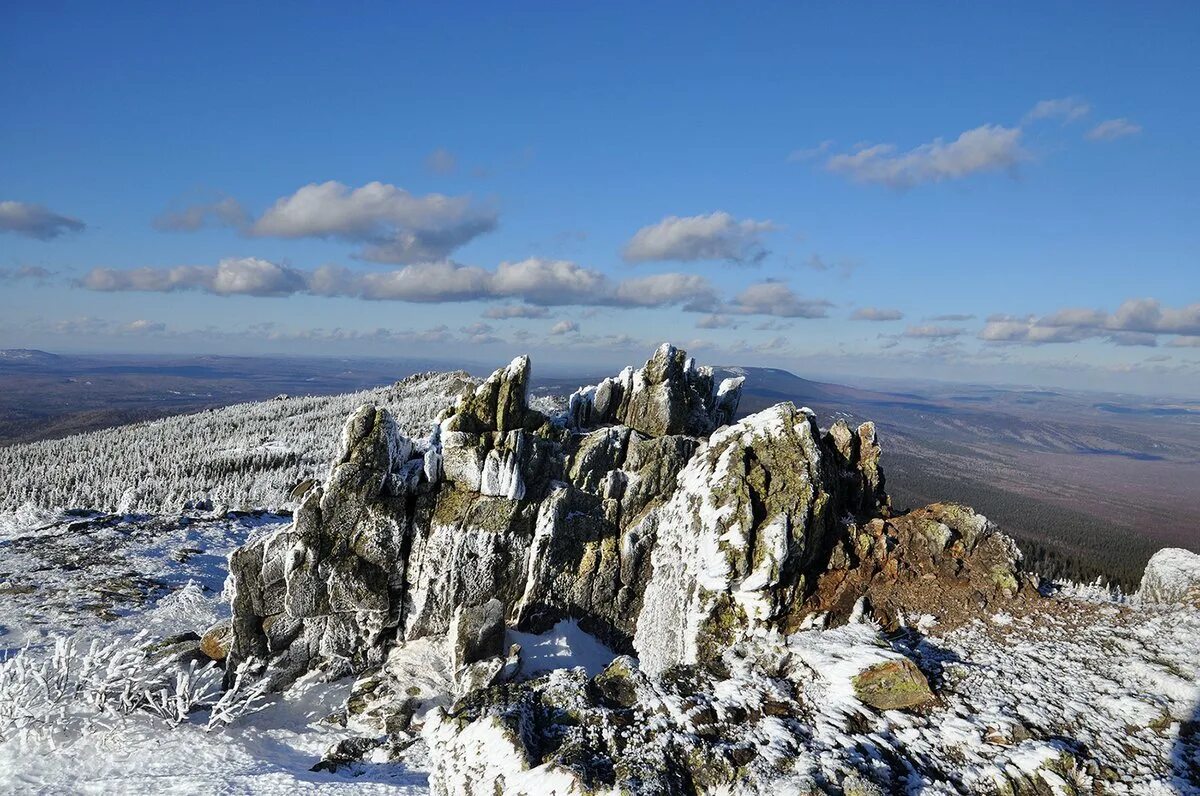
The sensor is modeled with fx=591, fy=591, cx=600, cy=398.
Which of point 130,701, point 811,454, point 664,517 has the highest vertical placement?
point 811,454

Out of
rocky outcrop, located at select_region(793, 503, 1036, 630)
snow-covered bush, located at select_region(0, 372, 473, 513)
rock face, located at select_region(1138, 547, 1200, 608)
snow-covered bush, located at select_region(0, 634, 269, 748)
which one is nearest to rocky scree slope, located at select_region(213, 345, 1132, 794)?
rocky outcrop, located at select_region(793, 503, 1036, 630)

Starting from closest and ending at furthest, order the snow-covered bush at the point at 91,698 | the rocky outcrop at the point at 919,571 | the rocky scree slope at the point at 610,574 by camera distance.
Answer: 1. the rocky scree slope at the point at 610,574
2. the snow-covered bush at the point at 91,698
3. the rocky outcrop at the point at 919,571

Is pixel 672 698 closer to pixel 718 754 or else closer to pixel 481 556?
pixel 718 754

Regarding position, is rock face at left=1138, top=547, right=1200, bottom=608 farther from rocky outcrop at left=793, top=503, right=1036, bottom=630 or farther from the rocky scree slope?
rocky outcrop at left=793, top=503, right=1036, bottom=630

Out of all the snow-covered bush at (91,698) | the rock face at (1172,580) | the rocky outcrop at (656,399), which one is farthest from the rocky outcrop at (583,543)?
the rock face at (1172,580)

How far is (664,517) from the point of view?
27953 mm

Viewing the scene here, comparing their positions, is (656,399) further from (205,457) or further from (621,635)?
(205,457)

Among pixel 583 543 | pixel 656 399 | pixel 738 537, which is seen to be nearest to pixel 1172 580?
pixel 738 537

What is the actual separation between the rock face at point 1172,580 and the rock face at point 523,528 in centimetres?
984

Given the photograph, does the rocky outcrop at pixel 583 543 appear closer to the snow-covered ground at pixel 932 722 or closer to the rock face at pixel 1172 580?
the snow-covered ground at pixel 932 722

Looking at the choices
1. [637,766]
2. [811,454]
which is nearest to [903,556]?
[811,454]

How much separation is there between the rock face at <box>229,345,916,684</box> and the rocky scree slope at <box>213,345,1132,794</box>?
0.32 ft

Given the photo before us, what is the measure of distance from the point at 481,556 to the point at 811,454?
15.6 meters

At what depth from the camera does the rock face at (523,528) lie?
2452 cm
